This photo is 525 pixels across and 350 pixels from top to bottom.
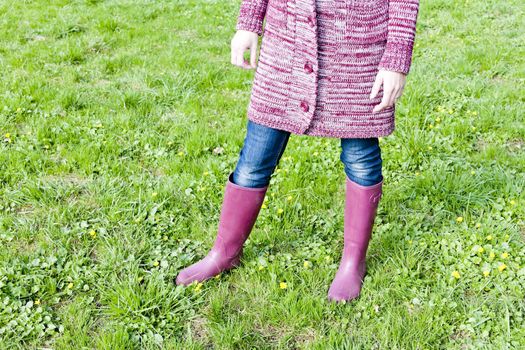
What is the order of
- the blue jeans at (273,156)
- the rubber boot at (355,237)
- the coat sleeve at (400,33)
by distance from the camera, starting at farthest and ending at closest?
the rubber boot at (355,237) → the blue jeans at (273,156) → the coat sleeve at (400,33)

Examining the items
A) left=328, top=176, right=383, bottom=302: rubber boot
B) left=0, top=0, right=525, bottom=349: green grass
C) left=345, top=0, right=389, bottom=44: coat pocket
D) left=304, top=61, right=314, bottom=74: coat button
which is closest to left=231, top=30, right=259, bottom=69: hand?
left=304, top=61, right=314, bottom=74: coat button

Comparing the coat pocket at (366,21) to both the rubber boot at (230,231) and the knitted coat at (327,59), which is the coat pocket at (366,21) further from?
the rubber boot at (230,231)

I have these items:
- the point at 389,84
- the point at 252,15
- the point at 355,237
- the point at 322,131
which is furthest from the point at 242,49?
the point at 355,237

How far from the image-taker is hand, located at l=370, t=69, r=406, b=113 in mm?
1990

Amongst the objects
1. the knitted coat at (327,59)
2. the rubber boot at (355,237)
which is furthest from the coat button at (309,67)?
→ the rubber boot at (355,237)

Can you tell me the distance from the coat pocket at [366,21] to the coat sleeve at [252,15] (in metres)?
0.34

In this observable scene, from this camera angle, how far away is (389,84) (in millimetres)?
1996

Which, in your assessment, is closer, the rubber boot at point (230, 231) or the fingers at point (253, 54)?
the fingers at point (253, 54)

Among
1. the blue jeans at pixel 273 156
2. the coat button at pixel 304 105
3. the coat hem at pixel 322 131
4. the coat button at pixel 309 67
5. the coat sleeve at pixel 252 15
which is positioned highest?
the coat sleeve at pixel 252 15

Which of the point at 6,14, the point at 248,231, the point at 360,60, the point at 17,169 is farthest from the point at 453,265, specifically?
the point at 6,14

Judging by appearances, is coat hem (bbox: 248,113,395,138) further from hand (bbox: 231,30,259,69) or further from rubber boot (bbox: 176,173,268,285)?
rubber boot (bbox: 176,173,268,285)

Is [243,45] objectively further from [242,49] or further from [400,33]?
[400,33]

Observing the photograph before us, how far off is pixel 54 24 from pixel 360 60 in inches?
183

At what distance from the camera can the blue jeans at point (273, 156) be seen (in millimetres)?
2236
